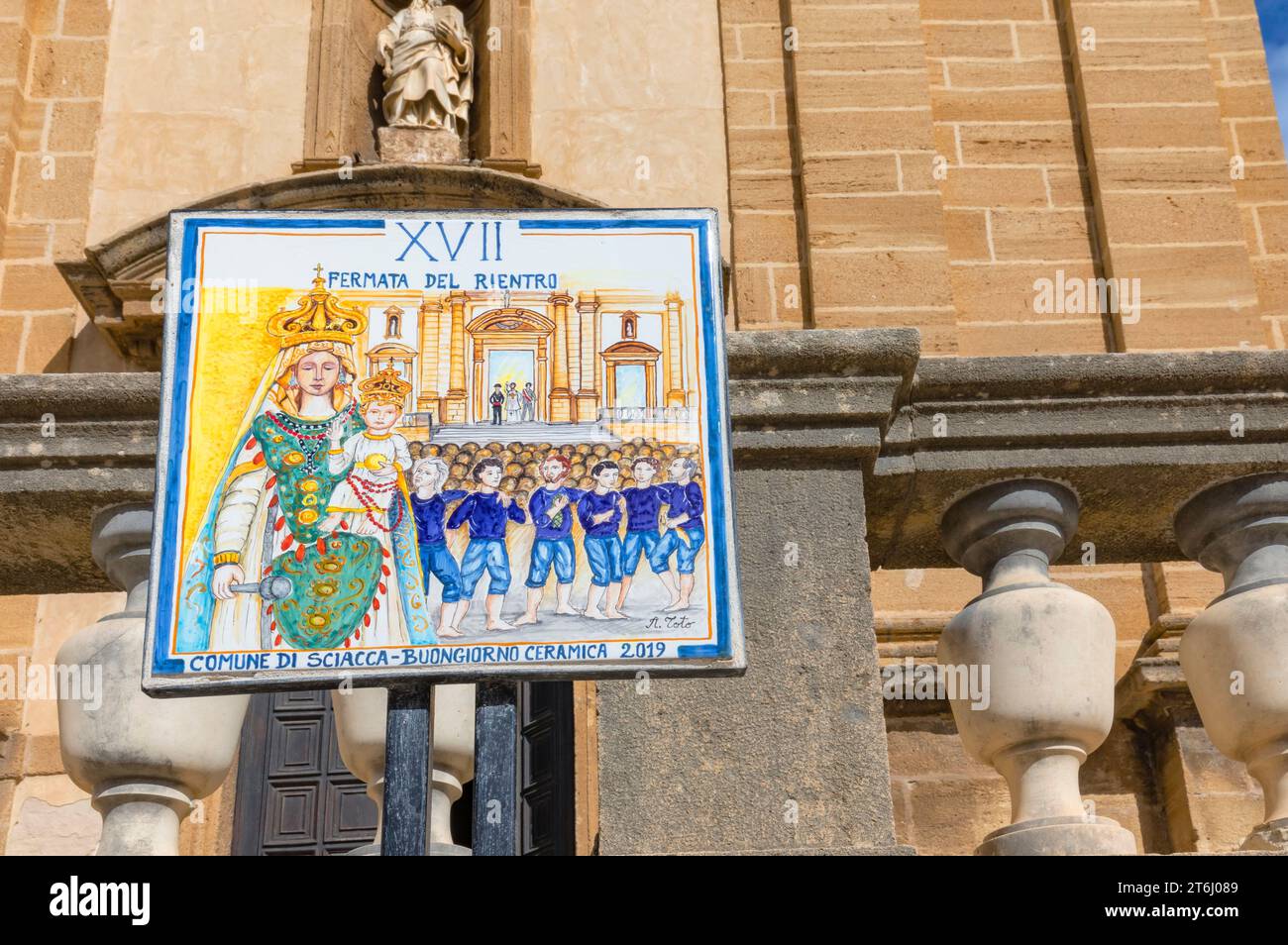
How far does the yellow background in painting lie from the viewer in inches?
119

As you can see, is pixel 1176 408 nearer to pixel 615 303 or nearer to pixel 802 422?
pixel 802 422

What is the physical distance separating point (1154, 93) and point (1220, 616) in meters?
6.35

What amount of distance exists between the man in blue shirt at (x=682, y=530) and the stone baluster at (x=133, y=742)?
79 centimetres

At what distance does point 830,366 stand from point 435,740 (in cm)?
100

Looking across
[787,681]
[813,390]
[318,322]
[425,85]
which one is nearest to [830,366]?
[813,390]

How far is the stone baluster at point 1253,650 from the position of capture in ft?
10.3

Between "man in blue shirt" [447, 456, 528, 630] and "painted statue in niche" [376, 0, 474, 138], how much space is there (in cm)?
618

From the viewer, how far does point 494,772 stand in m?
2.76

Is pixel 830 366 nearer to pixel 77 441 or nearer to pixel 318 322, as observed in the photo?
pixel 318 322

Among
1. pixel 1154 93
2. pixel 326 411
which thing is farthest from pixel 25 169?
pixel 326 411

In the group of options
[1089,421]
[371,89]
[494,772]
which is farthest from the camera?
[371,89]

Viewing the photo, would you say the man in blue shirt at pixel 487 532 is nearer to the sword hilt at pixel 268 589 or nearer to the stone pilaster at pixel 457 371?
the stone pilaster at pixel 457 371

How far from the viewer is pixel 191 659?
286 cm
